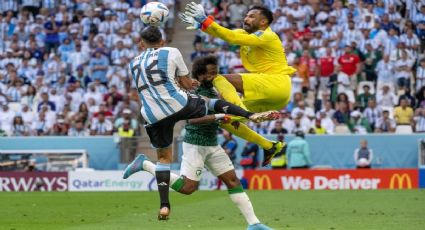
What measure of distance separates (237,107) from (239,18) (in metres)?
20.7

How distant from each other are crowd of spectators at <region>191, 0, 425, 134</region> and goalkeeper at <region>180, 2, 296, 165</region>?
14.9 metres

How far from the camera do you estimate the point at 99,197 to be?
998 inches

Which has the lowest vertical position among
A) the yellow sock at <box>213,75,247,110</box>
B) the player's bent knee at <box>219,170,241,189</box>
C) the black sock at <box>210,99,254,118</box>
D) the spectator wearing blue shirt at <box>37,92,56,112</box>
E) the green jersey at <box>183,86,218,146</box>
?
the spectator wearing blue shirt at <box>37,92,56,112</box>

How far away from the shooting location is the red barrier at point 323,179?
29688 millimetres

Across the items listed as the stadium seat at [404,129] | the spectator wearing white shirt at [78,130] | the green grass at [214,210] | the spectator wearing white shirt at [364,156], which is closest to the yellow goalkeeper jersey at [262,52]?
the green grass at [214,210]

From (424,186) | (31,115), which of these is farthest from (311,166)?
(31,115)

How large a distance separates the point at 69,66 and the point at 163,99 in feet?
71.2

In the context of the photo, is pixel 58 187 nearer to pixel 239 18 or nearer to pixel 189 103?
pixel 239 18

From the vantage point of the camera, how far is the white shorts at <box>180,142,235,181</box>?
14617 millimetres

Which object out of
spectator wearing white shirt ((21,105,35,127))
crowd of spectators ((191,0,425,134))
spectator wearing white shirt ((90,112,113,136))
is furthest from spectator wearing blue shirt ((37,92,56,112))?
crowd of spectators ((191,0,425,134))

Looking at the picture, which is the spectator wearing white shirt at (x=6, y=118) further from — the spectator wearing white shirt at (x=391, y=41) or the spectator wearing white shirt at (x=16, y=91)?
the spectator wearing white shirt at (x=391, y=41)

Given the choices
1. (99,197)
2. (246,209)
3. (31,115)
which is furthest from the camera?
(31,115)

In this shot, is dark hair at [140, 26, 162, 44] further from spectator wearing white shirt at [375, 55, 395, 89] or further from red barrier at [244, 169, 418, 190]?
spectator wearing white shirt at [375, 55, 395, 89]

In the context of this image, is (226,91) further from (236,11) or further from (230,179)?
(236,11)
